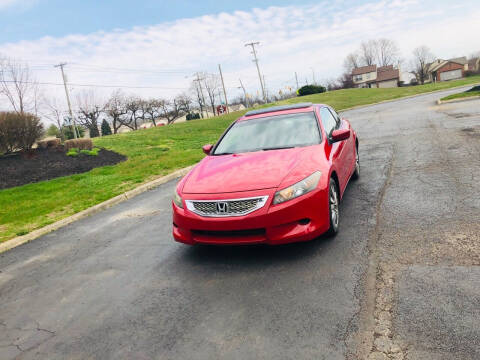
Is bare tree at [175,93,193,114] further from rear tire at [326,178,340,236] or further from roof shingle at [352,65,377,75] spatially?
rear tire at [326,178,340,236]

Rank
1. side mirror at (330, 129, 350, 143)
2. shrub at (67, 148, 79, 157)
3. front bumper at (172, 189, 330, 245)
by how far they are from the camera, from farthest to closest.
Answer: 1. shrub at (67, 148, 79, 157)
2. side mirror at (330, 129, 350, 143)
3. front bumper at (172, 189, 330, 245)

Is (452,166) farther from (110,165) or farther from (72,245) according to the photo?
(110,165)

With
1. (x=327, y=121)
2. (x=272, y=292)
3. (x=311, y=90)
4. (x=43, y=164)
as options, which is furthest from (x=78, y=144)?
(x=311, y=90)

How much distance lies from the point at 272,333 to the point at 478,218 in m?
3.06

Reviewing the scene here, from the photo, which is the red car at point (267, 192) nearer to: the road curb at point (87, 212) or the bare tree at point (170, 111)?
the road curb at point (87, 212)

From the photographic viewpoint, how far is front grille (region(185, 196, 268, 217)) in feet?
12.5

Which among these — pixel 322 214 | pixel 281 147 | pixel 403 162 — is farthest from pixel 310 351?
pixel 403 162

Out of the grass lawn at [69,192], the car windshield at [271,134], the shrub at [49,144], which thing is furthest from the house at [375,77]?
the car windshield at [271,134]

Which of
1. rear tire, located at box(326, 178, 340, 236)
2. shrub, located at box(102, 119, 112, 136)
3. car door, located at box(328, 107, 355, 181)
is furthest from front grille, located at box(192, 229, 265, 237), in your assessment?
shrub, located at box(102, 119, 112, 136)

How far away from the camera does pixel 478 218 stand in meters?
4.30

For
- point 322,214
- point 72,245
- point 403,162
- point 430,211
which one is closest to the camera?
point 322,214

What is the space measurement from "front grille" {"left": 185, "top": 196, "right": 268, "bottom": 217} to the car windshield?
4.67 feet

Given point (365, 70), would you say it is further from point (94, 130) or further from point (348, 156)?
point (348, 156)

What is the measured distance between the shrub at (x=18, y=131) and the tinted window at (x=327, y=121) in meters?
12.6
